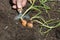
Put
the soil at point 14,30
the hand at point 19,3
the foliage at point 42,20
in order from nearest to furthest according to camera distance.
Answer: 1. the soil at point 14,30
2. the foliage at point 42,20
3. the hand at point 19,3

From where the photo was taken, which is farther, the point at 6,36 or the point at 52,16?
the point at 52,16

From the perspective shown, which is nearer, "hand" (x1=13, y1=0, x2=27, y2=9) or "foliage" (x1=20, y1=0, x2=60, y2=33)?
"foliage" (x1=20, y1=0, x2=60, y2=33)

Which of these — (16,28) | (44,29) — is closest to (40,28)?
(44,29)

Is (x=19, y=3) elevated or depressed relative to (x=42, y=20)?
elevated

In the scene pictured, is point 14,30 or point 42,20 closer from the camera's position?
point 14,30

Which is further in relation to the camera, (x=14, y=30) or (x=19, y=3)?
(x=19, y=3)

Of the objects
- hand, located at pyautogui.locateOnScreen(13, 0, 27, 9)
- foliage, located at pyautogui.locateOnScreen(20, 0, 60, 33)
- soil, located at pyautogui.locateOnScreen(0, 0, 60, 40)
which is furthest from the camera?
hand, located at pyautogui.locateOnScreen(13, 0, 27, 9)

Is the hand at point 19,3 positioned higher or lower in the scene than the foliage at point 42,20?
higher

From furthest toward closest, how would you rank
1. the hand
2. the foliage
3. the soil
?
the hand, the foliage, the soil

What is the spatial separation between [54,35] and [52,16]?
0.80ft

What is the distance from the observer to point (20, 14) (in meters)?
2.04

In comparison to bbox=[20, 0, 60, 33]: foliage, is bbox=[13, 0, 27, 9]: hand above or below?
above

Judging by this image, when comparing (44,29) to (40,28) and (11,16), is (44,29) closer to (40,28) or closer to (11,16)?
(40,28)

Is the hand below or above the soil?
above
